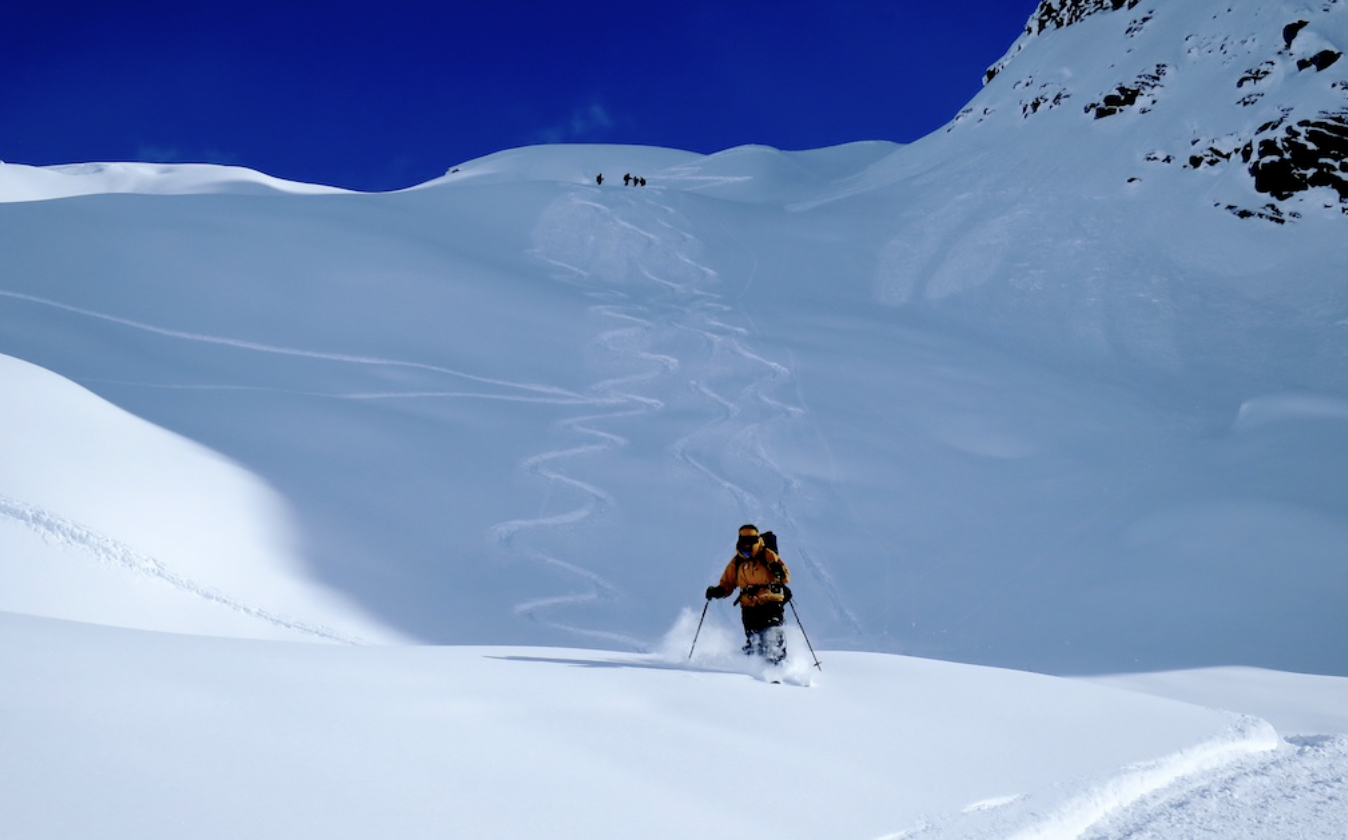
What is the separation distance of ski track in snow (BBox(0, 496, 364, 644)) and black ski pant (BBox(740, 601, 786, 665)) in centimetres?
366

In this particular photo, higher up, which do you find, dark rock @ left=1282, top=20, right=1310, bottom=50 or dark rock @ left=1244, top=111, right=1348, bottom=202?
dark rock @ left=1282, top=20, right=1310, bottom=50

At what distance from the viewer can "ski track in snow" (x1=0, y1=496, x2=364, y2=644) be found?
8.10 m

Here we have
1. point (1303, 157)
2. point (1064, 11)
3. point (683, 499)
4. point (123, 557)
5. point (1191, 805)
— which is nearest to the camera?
point (1191, 805)

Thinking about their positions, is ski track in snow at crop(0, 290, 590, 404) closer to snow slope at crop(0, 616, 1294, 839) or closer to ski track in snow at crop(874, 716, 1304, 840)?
snow slope at crop(0, 616, 1294, 839)

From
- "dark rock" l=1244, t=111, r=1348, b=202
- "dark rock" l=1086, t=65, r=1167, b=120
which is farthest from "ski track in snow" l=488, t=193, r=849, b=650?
"dark rock" l=1086, t=65, r=1167, b=120

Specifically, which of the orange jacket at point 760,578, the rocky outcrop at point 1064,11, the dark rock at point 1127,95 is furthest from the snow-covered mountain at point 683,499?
the rocky outcrop at point 1064,11

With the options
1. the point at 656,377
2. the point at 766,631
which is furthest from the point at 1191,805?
the point at 656,377

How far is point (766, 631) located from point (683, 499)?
5.94 meters

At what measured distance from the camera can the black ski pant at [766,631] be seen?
6822 millimetres

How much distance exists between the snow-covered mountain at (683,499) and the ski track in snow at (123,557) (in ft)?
0.19

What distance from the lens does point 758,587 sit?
7004 millimetres

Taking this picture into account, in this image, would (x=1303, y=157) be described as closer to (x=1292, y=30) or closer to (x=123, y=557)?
(x=1292, y=30)

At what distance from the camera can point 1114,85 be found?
121 feet

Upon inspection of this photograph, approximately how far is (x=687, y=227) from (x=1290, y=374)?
15820 millimetres
